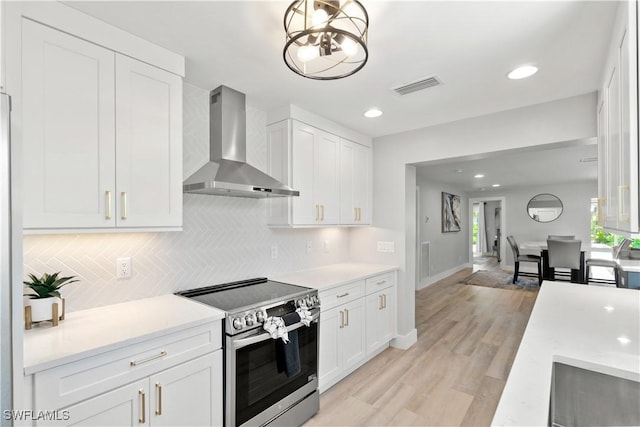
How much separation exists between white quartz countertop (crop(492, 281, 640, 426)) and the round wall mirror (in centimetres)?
683

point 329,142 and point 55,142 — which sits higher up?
point 329,142

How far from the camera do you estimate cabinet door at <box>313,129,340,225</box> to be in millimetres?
2955

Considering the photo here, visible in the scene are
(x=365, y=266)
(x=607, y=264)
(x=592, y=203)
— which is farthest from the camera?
(x=592, y=203)

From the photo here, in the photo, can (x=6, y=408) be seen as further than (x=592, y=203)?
No

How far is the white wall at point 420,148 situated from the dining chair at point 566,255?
13.8 feet

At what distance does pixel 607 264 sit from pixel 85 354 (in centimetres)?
788

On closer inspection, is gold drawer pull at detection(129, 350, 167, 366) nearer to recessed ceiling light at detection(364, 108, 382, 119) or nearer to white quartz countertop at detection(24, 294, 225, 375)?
white quartz countertop at detection(24, 294, 225, 375)

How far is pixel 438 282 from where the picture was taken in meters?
6.97

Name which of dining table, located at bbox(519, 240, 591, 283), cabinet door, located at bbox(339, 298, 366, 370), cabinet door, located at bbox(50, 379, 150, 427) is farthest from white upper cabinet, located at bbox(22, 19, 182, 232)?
dining table, located at bbox(519, 240, 591, 283)

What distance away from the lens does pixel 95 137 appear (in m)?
1.57

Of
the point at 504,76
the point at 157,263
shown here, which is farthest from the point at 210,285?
the point at 504,76

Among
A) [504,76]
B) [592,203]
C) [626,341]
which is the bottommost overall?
[626,341]

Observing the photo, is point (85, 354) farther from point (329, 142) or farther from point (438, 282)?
point (438, 282)

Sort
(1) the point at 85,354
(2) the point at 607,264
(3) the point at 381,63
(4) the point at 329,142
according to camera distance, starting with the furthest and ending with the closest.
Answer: (2) the point at 607,264 → (4) the point at 329,142 → (3) the point at 381,63 → (1) the point at 85,354
